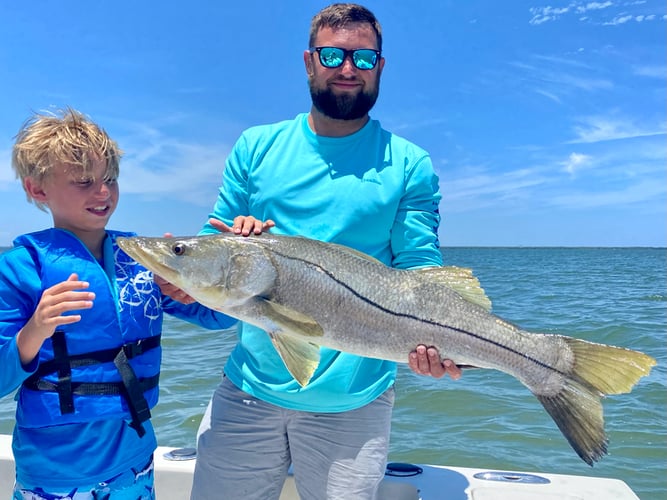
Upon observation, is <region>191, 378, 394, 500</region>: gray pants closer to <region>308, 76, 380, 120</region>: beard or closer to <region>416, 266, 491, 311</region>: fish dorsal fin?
<region>416, 266, 491, 311</region>: fish dorsal fin

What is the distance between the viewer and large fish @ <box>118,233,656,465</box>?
2773mm

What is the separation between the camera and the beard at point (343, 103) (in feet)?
11.0

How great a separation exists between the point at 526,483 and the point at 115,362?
3.07 metres

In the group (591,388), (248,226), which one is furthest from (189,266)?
(591,388)

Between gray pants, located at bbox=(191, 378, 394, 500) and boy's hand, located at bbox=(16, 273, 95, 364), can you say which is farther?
gray pants, located at bbox=(191, 378, 394, 500)

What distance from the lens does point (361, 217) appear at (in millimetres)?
3221

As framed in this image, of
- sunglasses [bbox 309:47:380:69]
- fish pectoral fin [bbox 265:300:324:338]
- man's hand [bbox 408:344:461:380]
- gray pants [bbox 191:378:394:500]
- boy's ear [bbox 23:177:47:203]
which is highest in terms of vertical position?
sunglasses [bbox 309:47:380:69]

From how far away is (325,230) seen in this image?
3.21m

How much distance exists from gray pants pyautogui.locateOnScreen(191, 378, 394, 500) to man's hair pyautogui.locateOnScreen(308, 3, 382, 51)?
219cm

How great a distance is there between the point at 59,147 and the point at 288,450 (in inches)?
80.8

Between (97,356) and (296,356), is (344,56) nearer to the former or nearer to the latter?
(296,356)

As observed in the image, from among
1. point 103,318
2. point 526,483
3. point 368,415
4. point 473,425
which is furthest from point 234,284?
point 473,425

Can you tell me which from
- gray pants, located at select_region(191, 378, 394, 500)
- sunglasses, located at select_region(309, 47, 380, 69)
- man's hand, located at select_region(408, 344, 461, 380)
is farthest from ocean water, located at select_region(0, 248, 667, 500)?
sunglasses, located at select_region(309, 47, 380, 69)

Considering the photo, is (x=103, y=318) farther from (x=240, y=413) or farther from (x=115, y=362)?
(x=240, y=413)
